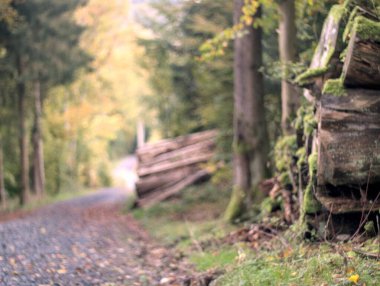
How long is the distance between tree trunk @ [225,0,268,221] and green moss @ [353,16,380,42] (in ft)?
17.6

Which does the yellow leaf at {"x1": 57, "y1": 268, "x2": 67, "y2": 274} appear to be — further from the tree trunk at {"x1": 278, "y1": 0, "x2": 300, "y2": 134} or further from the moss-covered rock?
the tree trunk at {"x1": 278, "y1": 0, "x2": 300, "y2": 134}

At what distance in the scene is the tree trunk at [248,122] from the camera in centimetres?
1134

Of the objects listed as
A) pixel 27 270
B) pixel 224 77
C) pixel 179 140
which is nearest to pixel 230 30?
pixel 224 77

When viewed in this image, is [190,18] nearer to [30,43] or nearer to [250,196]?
[30,43]

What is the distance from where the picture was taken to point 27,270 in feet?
22.2

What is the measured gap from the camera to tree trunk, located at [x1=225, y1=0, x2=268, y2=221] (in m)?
11.3

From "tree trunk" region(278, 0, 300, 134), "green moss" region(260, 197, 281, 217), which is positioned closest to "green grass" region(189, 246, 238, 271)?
"green moss" region(260, 197, 281, 217)

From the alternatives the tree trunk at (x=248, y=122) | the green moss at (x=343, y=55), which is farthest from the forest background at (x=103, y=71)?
the green moss at (x=343, y=55)

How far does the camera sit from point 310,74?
718cm

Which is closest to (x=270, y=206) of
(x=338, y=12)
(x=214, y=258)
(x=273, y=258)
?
(x=214, y=258)

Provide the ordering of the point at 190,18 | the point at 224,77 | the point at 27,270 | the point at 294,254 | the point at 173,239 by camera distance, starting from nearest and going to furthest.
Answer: the point at 294,254 → the point at 27,270 → the point at 173,239 → the point at 224,77 → the point at 190,18

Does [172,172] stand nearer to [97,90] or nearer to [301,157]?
[301,157]

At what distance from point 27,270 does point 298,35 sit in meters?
6.66

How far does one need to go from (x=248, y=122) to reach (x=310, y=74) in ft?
13.9
